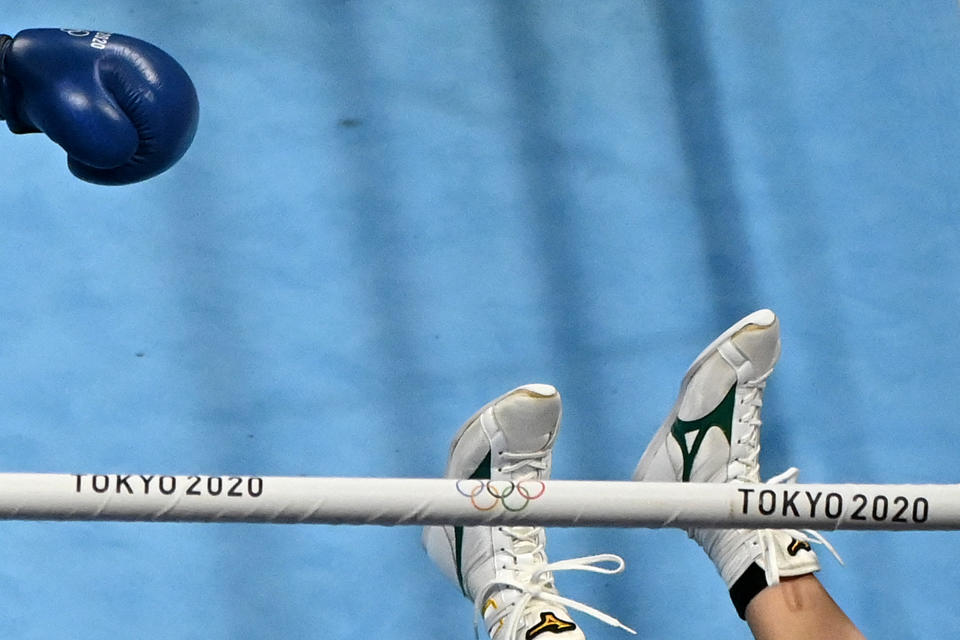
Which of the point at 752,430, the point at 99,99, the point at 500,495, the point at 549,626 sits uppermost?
the point at 99,99

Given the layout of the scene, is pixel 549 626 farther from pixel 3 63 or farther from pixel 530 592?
pixel 3 63

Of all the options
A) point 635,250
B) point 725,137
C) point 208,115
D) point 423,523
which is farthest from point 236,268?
point 423,523

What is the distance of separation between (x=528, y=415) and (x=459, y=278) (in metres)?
0.44

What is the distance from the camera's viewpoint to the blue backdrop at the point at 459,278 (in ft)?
5.10

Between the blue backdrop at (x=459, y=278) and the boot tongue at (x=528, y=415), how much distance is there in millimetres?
256

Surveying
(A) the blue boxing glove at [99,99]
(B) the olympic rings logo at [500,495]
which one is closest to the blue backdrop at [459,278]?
(A) the blue boxing glove at [99,99]

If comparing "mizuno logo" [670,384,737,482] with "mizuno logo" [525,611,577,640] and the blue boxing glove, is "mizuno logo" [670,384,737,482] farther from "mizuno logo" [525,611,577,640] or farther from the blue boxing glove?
the blue boxing glove

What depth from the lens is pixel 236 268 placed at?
5.68ft

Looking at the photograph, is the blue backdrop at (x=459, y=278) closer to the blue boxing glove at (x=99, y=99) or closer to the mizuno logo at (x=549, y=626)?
the mizuno logo at (x=549, y=626)

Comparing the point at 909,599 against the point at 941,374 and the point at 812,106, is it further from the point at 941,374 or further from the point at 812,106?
the point at 812,106

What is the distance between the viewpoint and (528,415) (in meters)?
1.37

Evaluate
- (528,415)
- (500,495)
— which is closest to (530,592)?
(528,415)

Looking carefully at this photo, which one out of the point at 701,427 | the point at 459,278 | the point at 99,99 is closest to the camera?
the point at 99,99

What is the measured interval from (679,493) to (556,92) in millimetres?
1140
